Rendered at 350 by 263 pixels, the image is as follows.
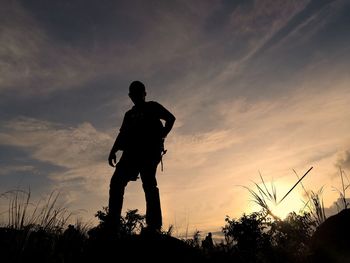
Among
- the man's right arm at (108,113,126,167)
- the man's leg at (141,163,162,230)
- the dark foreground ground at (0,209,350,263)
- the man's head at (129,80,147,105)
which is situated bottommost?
the dark foreground ground at (0,209,350,263)

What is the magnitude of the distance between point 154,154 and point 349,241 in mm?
3071

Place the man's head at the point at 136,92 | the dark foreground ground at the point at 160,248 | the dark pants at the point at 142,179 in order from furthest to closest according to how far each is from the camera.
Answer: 1. the man's head at the point at 136,92
2. the dark pants at the point at 142,179
3. the dark foreground ground at the point at 160,248

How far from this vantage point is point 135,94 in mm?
6078

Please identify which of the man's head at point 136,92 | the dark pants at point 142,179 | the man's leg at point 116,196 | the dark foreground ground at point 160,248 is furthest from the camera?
the man's head at point 136,92

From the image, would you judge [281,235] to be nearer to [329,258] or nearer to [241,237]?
[329,258]

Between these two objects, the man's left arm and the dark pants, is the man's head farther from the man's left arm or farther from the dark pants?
the dark pants

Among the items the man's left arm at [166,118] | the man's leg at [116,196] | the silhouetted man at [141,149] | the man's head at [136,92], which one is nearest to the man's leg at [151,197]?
the silhouetted man at [141,149]

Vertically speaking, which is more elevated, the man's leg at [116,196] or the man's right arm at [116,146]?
the man's right arm at [116,146]

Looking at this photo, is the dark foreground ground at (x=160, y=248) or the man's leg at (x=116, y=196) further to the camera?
the man's leg at (x=116, y=196)

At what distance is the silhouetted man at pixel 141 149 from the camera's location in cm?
549

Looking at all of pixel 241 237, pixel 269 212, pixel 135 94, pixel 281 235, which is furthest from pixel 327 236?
pixel 241 237

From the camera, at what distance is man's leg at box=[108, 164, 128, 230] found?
5137 mm

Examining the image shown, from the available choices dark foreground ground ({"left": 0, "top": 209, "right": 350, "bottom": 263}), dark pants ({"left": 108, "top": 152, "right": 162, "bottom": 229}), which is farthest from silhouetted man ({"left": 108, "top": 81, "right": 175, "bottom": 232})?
Result: dark foreground ground ({"left": 0, "top": 209, "right": 350, "bottom": 263})

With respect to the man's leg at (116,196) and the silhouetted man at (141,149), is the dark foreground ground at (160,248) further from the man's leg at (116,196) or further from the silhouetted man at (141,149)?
the silhouetted man at (141,149)
